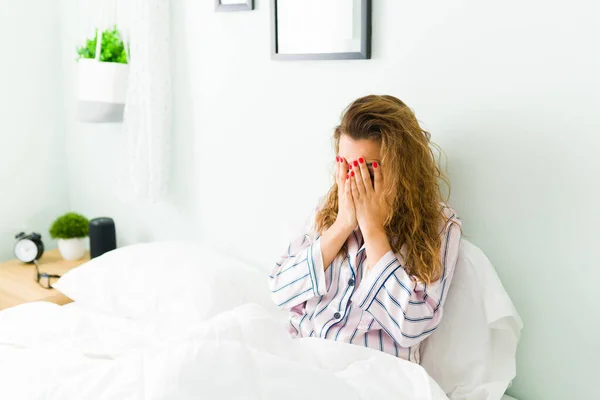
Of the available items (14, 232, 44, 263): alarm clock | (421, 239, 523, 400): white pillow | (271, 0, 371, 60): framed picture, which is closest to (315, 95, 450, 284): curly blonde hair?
(421, 239, 523, 400): white pillow

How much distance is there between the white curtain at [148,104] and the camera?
1.90 meters

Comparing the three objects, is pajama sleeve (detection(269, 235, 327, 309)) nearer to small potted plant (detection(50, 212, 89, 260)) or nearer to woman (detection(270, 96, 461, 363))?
woman (detection(270, 96, 461, 363))

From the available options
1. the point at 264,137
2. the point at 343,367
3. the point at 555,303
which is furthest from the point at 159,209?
the point at 555,303

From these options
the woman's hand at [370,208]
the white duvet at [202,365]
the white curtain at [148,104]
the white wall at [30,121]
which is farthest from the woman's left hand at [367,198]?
the white wall at [30,121]

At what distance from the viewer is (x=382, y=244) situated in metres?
1.30

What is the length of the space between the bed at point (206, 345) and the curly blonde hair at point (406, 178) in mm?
122

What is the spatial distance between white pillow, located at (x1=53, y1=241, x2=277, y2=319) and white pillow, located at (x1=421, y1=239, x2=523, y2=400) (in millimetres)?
547

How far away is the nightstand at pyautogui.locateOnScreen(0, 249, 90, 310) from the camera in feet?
6.40

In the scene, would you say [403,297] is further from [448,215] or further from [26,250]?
[26,250]

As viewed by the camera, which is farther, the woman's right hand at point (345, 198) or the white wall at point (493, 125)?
the woman's right hand at point (345, 198)

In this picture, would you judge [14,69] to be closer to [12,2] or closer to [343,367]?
[12,2]

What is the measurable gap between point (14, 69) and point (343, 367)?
5.83 ft

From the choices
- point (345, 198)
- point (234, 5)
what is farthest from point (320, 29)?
point (345, 198)

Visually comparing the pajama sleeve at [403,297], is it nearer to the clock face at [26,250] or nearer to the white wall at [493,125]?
the white wall at [493,125]
